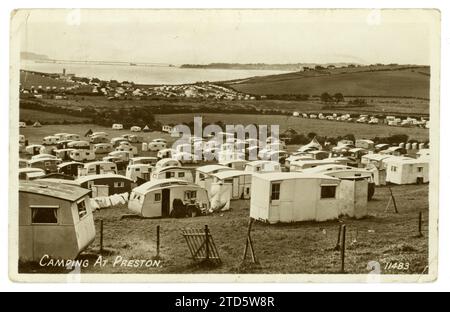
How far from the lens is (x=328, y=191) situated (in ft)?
21.0

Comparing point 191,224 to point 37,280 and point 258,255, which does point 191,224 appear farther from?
point 37,280

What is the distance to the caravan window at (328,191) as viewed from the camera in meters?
6.39

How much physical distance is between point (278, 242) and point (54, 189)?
1.92 meters

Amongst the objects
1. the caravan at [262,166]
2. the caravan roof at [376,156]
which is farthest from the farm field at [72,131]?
the caravan roof at [376,156]

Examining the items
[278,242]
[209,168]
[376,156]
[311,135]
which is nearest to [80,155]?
[209,168]

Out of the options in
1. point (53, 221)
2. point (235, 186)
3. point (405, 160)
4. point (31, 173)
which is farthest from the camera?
point (405, 160)

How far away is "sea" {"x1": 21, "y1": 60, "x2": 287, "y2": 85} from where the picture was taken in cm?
627

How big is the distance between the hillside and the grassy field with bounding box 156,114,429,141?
24 centimetres

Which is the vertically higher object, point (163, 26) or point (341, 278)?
point (163, 26)

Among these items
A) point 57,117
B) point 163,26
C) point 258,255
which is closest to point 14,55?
point 57,117

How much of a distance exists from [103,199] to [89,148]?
0.46 meters

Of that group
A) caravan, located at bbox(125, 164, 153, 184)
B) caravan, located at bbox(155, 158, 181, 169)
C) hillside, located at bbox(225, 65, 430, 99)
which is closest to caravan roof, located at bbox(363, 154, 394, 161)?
hillside, located at bbox(225, 65, 430, 99)

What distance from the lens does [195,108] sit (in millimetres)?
6387

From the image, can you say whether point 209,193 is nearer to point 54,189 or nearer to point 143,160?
point 143,160
